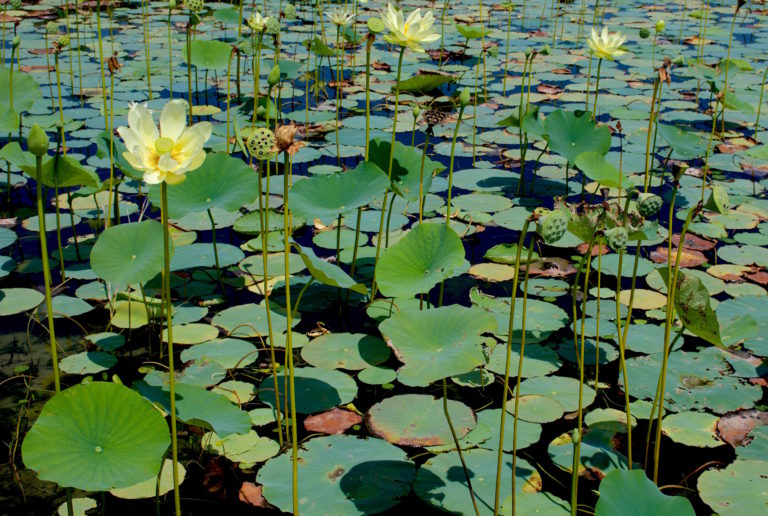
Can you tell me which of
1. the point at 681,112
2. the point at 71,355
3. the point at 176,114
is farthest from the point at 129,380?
the point at 681,112

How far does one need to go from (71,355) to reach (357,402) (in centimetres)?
103

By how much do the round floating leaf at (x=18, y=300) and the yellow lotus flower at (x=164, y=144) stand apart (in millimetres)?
1572

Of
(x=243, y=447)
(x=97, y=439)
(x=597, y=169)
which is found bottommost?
(x=243, y=447)

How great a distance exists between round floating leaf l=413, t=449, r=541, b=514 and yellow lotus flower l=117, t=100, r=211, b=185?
107 cm

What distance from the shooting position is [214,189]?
3.06 meters

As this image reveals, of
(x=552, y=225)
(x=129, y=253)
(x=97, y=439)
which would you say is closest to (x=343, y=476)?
(x=97, y=439)

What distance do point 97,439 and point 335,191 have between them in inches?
58.5

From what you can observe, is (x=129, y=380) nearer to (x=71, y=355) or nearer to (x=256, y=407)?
(x=71, y=355)

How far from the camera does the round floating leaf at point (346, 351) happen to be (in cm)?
262

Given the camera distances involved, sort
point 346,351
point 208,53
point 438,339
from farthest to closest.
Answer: point 208,53, point 346,351, point 438,339

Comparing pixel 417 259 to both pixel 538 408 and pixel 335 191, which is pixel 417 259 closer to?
pixel 335 191

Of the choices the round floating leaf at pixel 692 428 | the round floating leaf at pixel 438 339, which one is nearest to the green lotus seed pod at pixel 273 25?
the round floating leaf at pixel 438 339

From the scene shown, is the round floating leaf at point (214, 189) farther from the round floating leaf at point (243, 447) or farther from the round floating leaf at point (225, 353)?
the round floating leaf at point (243, 447)

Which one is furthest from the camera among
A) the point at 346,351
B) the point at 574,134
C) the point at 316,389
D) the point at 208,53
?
the point at 208,53
